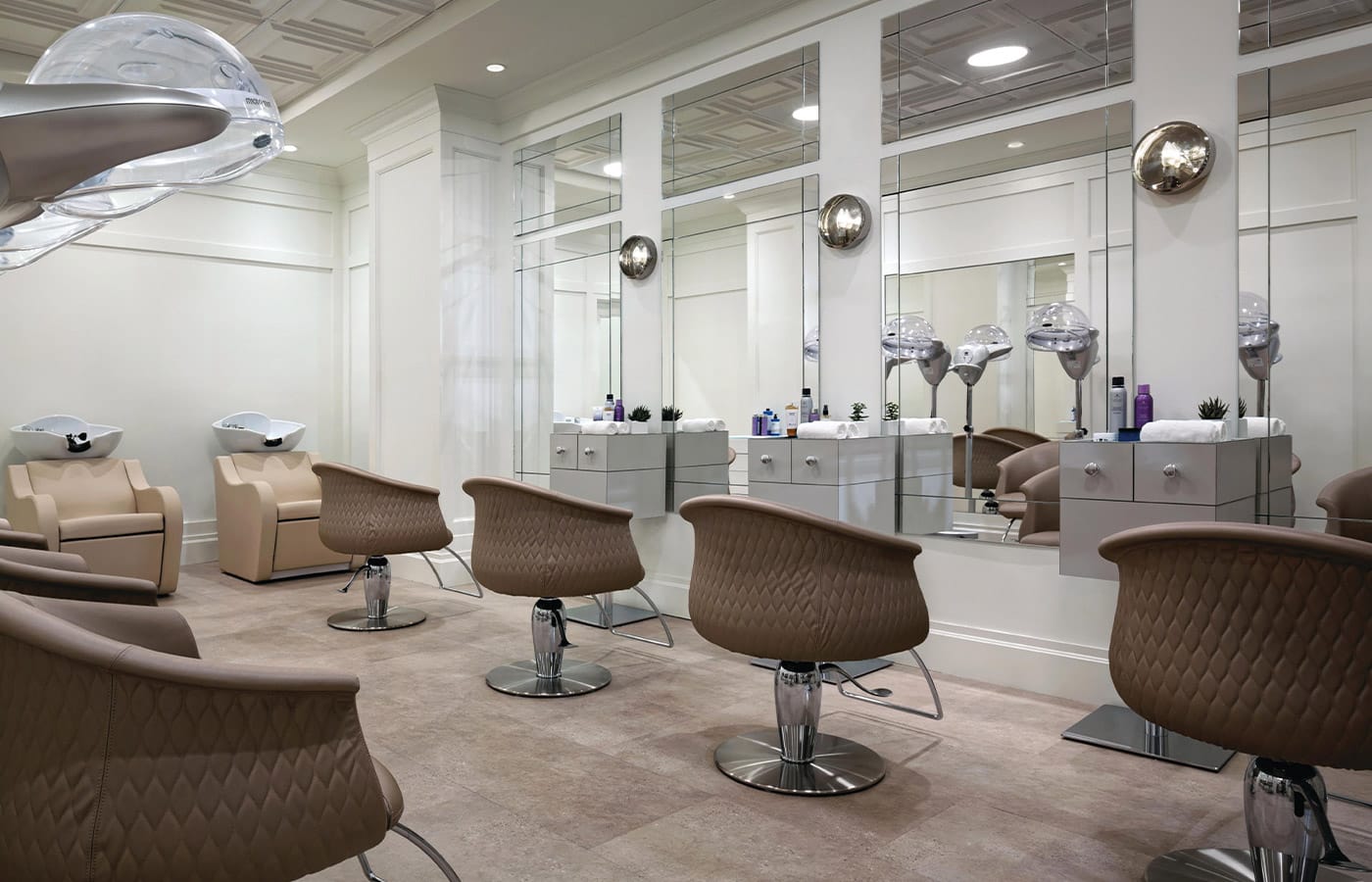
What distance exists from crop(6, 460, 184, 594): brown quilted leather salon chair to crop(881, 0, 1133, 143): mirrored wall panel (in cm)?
460

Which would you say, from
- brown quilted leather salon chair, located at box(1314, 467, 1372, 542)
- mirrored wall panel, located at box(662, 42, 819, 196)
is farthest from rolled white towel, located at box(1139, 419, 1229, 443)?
mirrored wall panel, located at box(662, 42, 819, 196)

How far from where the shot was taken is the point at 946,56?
12.3ft

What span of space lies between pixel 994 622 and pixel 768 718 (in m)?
1.08

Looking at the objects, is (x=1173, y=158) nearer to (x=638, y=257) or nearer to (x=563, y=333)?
(x=638, y=257)

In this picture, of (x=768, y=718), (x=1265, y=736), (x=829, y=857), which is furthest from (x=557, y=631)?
(x=1265, y=736)

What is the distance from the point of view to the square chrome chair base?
8.93ft

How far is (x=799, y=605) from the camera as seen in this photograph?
2.40 m

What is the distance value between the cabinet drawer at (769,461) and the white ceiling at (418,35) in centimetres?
210

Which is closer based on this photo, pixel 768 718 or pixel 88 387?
pixel 768 718

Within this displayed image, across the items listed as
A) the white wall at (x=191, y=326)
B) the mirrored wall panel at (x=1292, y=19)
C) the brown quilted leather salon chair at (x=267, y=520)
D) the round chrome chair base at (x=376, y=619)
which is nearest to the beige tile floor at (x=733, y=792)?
the round chrome chair base at (x=376, y=619)

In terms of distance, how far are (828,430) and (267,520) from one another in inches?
147

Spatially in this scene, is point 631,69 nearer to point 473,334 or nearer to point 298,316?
point 473,334

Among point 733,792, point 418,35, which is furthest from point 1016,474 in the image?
point 418,35

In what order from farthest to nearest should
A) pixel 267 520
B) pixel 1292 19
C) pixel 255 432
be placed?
1. pixel 255 432
2. pixel 267 520
3. pixel 1292 19
